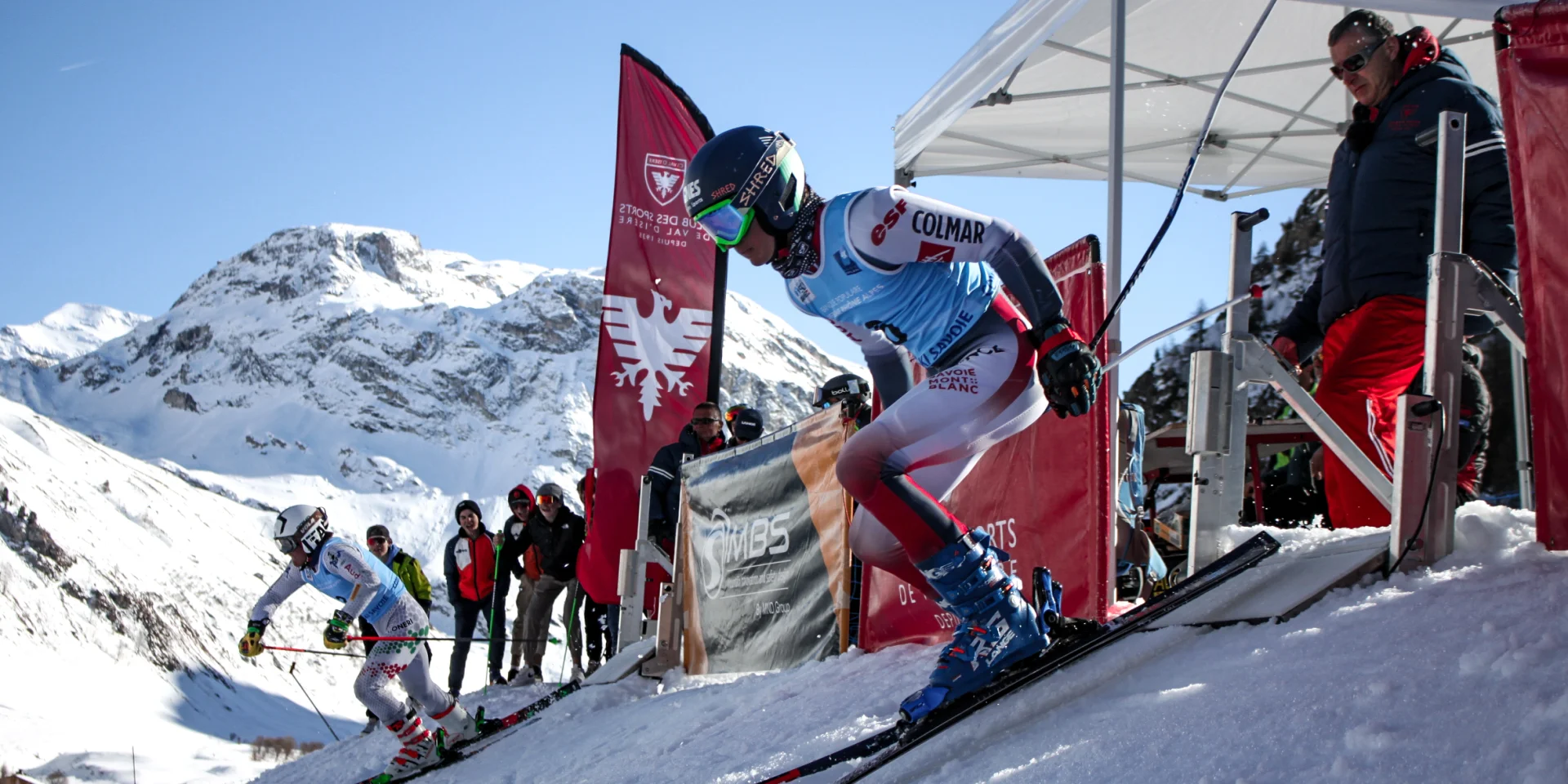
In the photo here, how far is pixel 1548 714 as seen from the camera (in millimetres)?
2221

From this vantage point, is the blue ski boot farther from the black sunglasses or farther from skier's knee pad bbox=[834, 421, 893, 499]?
the black sunglasses

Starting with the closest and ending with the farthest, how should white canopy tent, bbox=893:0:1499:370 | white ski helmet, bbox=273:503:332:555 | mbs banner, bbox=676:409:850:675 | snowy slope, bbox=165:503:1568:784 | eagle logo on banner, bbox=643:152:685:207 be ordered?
snowy slope, bbox=165:503:1568:784 → mbs banner, bbox=676:409:850:675 → white canopy tent, bbox=893:0:1499:370 → white ski helmet, bbox=273:503:332:555 → eagle logo on banner, bbox=643:152:685:207

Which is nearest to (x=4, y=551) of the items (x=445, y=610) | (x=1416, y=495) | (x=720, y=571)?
(x=445, y=610)

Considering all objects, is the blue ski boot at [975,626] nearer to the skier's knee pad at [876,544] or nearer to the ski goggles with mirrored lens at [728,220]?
the skier's knee pad at [876,544]

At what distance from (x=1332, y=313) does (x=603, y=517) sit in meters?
6.82

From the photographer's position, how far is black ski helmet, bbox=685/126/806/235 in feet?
12.5

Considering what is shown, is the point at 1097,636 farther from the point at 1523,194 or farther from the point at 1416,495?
the point at 1523,194

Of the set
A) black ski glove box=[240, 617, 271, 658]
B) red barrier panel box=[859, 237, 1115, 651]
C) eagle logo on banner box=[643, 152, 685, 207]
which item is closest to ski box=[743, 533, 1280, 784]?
red barrier panel box=[859, 237, 1115, 651]

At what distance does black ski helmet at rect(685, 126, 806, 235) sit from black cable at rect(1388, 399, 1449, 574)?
6.13 ft

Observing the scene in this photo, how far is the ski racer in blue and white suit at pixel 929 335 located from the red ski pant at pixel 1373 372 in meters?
1.06

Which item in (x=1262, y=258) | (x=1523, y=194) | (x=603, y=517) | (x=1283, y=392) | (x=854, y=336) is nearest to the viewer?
(x=1523, y=194)

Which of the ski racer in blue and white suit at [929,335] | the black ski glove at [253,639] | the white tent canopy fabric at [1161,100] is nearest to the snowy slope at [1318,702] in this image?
the ski racer in blue and white suit at [929,335]

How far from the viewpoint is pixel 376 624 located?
8.02m

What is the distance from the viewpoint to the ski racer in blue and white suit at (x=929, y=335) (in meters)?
3.51
